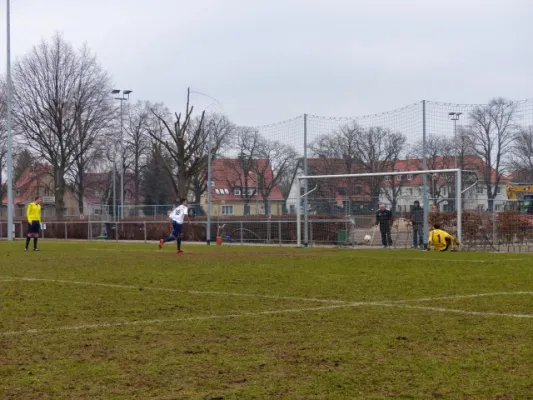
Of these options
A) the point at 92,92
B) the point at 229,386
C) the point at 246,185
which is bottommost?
the point at 229,386

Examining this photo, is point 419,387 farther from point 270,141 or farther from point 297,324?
point 270,141

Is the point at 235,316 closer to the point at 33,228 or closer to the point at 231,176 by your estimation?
the point at 33,228

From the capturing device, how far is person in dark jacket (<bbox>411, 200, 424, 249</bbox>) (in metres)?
27.2

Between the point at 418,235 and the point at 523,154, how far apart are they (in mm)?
5943

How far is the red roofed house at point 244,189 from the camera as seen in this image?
3534 centimetres

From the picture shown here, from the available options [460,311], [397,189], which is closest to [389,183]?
[397,189]

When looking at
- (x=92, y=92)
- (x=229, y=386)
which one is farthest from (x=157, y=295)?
(x=92, y=92)

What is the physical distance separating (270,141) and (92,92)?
1205 inches

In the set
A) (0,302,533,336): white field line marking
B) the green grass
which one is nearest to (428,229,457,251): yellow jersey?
the green grass

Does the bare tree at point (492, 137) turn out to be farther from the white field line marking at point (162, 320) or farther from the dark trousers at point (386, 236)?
the white field line marking at point (162, 320)

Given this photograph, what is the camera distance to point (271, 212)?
3416 cm

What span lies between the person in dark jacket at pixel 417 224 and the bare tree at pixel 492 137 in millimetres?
2549

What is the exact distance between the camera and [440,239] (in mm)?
25156

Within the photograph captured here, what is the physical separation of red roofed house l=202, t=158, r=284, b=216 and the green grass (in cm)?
2051
